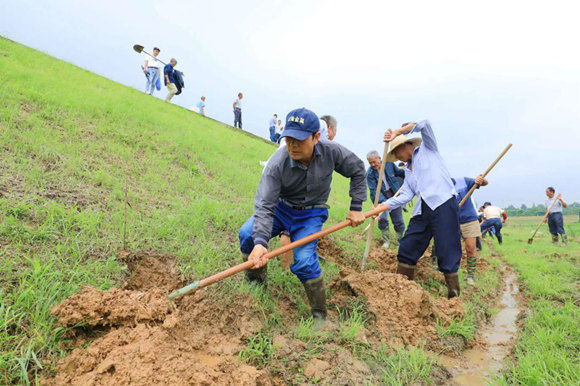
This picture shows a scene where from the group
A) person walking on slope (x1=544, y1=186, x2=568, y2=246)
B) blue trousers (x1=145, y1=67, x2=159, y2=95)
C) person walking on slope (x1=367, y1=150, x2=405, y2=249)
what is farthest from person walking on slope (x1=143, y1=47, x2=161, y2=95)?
person walking on slope (x1=544, y1=186, x2=568, y2=246)

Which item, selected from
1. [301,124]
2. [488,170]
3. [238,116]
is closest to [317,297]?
[301,124]

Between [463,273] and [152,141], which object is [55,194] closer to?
[152,141]

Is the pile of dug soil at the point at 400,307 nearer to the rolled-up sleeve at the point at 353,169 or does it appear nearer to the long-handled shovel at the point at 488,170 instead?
the rolled-up sleeve at the point at 353,169

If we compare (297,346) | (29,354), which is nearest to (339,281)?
(297,346)

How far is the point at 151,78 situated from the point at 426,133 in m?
12.3

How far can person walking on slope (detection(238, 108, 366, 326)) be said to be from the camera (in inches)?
103

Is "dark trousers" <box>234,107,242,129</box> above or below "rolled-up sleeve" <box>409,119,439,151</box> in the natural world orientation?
above

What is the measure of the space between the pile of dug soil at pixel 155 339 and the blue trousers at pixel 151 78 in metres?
12.1

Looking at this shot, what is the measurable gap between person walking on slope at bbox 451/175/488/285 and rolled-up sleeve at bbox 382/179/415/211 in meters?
1.59

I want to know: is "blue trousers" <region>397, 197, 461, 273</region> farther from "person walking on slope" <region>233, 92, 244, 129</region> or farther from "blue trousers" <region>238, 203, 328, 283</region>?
"person walking on slope" <region>233, 92, 244, 129</region>

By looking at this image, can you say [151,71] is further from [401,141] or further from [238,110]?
[401,141]

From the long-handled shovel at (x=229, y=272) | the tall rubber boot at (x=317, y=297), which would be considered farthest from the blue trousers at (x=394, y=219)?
the tall rubber boot at (x=317, y=297)

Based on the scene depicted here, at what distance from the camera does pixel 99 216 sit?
3.37 metres

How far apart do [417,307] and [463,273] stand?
10.2 ft
